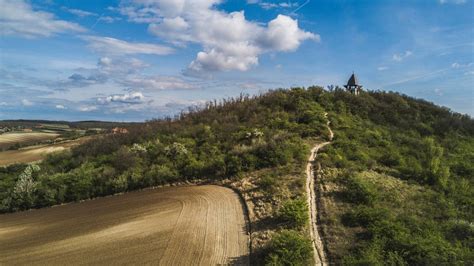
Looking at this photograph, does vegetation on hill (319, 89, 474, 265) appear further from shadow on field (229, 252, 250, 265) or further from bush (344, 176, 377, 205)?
shadow on field (229, 252, 250, 265)

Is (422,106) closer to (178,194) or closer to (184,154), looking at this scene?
(184,154)

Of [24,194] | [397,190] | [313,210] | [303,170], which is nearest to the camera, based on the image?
[313,210]

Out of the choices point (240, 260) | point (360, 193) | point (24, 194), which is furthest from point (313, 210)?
point (24, 194)

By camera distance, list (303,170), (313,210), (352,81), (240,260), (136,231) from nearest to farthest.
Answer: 1. (240,260)
2. (136,231)
3. (313,210)
4. (303,170)
5. (352,81)

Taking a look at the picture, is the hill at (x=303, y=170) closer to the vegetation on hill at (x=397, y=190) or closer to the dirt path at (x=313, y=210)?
the vegetation on hill at (x=397, y=190)

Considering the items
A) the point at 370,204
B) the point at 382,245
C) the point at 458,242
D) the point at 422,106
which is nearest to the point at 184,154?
the point at 370,204

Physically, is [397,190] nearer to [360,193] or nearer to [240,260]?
[360,193]
